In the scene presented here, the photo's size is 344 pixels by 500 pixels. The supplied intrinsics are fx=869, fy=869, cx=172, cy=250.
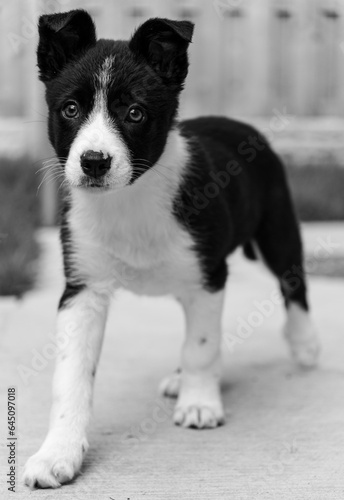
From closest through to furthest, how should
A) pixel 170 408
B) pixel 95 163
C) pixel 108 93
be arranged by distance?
pixel 95 163, pixel 108 93, pixel 170 408

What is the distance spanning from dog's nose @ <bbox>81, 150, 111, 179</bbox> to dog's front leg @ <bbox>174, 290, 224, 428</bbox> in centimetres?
87

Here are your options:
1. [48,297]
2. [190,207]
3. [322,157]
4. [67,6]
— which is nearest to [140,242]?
[190,207]

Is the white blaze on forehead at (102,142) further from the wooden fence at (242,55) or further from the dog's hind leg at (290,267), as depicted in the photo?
the wooden fence at (242,55)

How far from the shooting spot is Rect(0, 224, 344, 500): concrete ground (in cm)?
300

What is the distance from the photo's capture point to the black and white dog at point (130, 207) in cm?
303

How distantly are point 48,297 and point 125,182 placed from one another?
8.35 ft

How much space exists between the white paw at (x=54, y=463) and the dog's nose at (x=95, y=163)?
3.14ft

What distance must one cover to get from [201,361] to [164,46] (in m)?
1.29

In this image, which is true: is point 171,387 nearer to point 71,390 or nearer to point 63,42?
point 71,390

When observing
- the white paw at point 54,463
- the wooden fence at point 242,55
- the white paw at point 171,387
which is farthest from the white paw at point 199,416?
the wooden fence at point 242,55

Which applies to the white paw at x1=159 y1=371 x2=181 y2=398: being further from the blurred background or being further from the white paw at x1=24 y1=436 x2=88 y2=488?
the blurred background

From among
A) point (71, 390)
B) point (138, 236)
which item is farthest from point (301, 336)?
point (71, 390)

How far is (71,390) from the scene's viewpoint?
324 cm

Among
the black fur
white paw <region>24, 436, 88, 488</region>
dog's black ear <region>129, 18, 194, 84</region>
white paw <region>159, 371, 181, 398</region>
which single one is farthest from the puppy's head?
white paw <region>159, 371, 181, 398</region>
